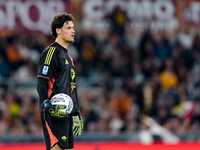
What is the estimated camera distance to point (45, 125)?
13.9ft

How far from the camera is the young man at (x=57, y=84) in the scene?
4160mm

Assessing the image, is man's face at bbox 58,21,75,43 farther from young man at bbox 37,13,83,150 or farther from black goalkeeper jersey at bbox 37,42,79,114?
black goalkeeper jersey at bbox 37,42,79,114

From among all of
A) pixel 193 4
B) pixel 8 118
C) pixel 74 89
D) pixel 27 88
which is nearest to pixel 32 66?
pixel 27 88

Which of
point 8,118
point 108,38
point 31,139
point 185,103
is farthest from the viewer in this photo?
point 108,38

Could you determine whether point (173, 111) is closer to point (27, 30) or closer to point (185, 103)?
point (185, 103)

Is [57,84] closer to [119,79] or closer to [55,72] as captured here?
[55,72]

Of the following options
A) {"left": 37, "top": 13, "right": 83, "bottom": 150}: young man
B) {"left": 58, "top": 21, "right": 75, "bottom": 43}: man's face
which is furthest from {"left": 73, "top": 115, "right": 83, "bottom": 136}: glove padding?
{"left": 58, "top": 21, "right": 75, "bottom": 43}: man's face

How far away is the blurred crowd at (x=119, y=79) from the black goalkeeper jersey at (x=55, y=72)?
199 inches

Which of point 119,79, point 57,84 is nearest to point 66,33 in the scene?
point 57,84

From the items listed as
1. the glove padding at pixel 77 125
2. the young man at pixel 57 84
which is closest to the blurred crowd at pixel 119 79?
the glove padding at pixel 77 125

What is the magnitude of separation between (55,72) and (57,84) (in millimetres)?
134

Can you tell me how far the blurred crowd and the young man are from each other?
5.01 meters

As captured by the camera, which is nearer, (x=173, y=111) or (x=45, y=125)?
(x=45, y=125)

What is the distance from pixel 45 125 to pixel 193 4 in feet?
25.8
